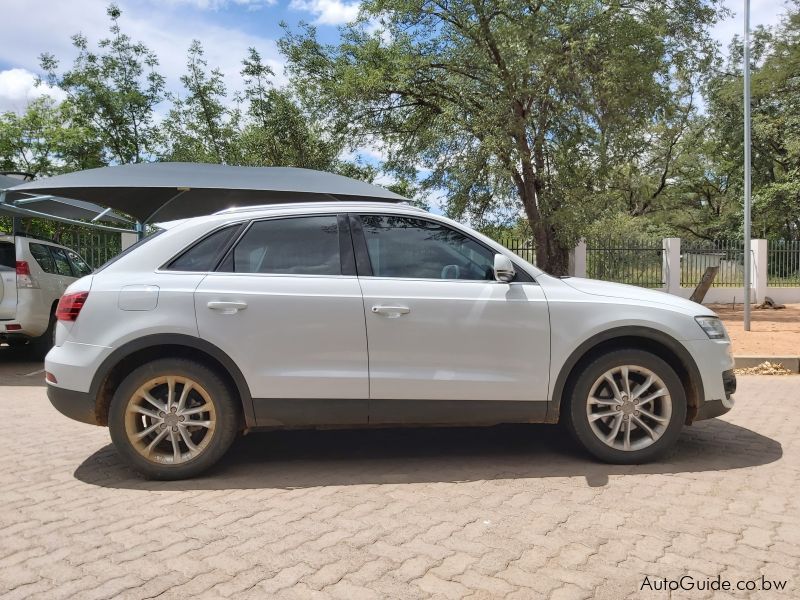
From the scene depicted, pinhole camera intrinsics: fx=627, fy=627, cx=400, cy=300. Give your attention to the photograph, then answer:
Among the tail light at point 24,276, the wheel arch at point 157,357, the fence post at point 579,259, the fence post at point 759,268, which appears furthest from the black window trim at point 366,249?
the fence post at point 759,268

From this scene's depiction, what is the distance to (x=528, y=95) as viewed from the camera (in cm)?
1496

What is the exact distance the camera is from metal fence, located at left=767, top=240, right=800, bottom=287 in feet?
72.3

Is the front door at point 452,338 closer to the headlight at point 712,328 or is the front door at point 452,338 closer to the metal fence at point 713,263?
the headlight at point 712,328

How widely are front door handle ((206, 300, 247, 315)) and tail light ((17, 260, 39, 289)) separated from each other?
5724mm

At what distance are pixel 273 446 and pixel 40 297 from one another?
5.43m

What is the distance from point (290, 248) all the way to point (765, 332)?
12061mm

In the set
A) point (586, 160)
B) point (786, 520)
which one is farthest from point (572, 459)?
point (586, 160)

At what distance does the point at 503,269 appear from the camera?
399cm

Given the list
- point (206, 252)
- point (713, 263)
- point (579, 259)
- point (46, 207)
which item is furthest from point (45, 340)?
point (713, 263)

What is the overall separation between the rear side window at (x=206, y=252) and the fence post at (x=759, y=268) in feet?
72.4

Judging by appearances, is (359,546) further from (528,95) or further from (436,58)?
(436,58)

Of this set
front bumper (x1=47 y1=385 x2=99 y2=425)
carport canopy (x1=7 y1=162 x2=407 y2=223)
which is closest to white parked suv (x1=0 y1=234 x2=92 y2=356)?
carport canopy (x1=7 y1=162 x2=407 y2=223)

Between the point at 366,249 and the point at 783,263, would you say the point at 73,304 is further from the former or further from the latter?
the point at 783,263

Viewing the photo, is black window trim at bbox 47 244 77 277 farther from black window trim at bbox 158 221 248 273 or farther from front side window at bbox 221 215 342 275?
front side window at bbox 221 215 342 275
